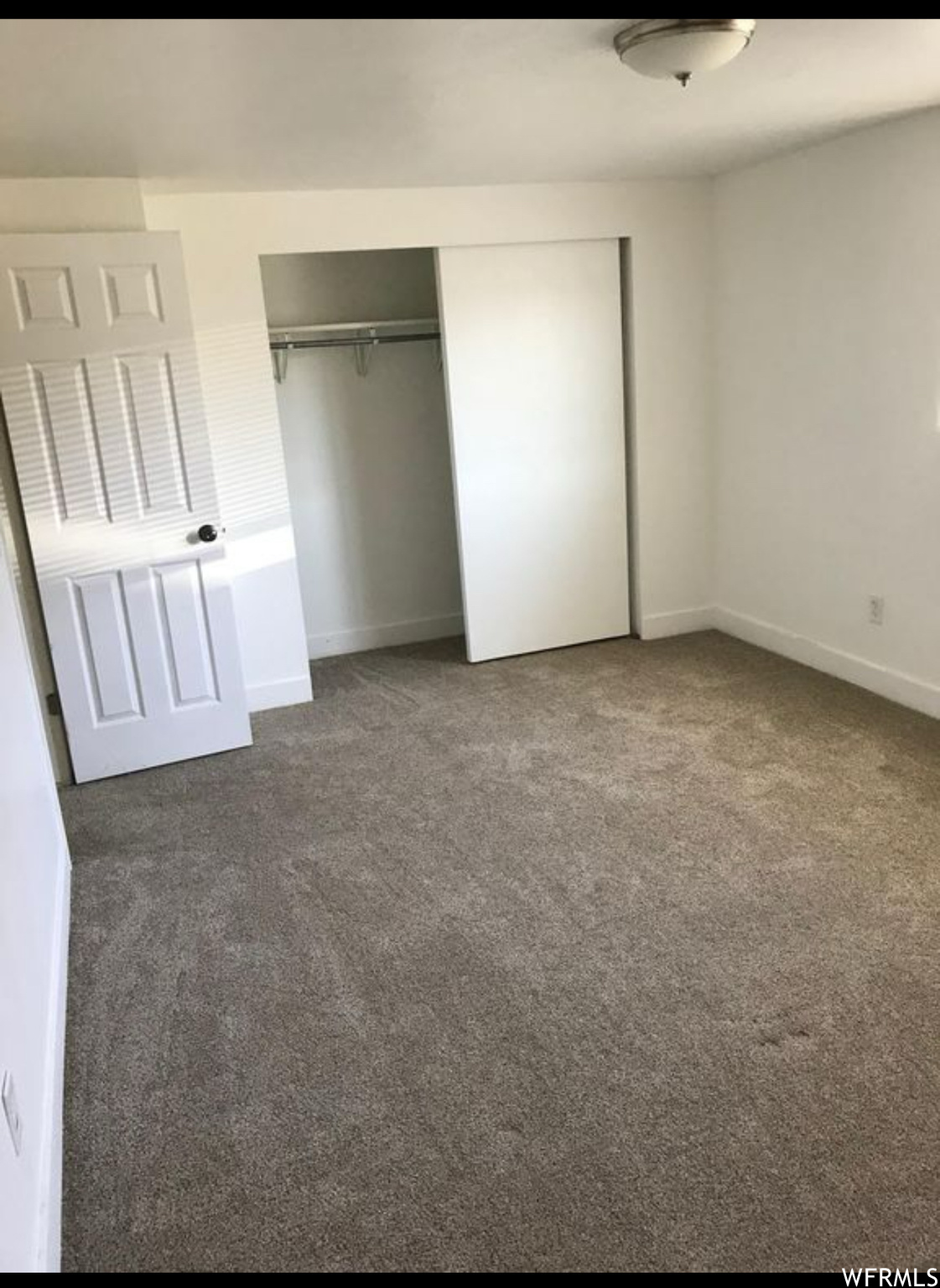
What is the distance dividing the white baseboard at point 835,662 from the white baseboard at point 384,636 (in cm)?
148

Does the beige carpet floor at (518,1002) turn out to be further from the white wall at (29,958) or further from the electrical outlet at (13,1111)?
the electrical outlet at (13,1111)

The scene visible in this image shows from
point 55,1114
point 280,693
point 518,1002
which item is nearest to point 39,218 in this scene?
point 280,693

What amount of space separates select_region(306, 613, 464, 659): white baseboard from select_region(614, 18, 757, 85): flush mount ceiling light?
3477 millimetres

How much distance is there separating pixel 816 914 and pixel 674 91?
2.40 metres

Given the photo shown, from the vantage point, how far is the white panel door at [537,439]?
4.64 m

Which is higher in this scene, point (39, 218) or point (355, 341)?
point (39, 218)

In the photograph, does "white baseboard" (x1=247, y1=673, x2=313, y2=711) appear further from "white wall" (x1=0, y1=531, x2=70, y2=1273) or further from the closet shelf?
the closet shelf

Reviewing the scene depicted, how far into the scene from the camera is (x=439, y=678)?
4.88 metres

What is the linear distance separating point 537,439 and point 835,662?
1759mm

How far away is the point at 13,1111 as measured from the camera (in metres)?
1.75

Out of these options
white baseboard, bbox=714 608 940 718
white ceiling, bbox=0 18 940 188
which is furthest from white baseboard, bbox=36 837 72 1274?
white baseboard, bbox=714 608 940 718

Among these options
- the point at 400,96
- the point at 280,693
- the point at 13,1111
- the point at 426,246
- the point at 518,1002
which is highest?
the point at 400,96

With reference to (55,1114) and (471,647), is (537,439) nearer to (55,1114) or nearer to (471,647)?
(471,647)

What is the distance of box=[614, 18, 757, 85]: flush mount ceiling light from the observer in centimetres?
223
